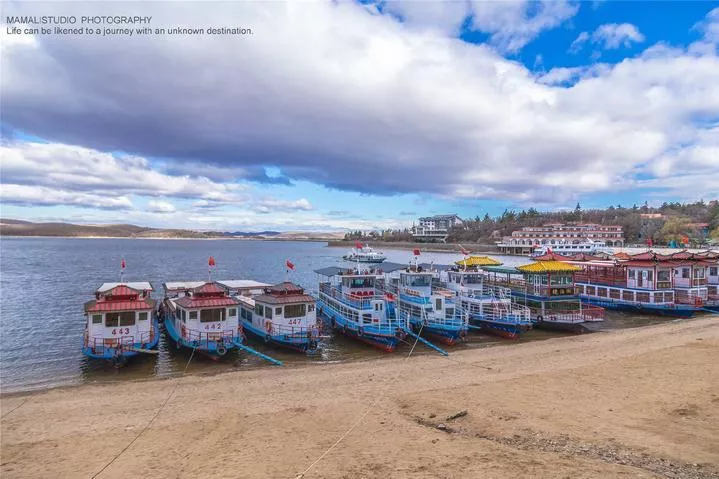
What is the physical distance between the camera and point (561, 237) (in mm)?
177125

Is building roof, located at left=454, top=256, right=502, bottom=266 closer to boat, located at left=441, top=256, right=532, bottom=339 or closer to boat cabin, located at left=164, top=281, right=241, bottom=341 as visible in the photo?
boat, located at left=441, top=256, right=532, bottom=339

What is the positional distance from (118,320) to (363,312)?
17.2 meters

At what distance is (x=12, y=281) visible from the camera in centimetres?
7975

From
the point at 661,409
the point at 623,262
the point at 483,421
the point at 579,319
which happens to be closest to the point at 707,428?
the point at 661,409

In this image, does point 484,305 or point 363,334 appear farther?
point 484,305

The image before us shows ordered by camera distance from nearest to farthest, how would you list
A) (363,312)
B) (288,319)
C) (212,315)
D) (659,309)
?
(212,315) → (288,319) → (363,312) → (659,309)

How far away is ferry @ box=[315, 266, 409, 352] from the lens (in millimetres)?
33531

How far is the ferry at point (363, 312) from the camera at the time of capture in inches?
1320

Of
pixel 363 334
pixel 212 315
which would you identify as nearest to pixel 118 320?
pixel 212 315

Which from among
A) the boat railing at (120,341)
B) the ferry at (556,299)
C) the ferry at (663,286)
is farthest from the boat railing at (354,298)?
the ferry at (663,286)

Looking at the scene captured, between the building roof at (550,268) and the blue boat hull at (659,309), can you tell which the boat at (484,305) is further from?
the blue boat hull at (659,309)

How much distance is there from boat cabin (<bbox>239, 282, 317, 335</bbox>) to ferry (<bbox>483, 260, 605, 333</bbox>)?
19985 mm

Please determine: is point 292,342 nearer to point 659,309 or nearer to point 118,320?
point 118,320

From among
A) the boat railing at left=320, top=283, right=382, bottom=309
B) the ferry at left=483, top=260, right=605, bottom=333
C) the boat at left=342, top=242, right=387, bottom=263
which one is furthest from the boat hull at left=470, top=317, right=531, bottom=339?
the boat at left=342, top=242, right=387, bottom=263
